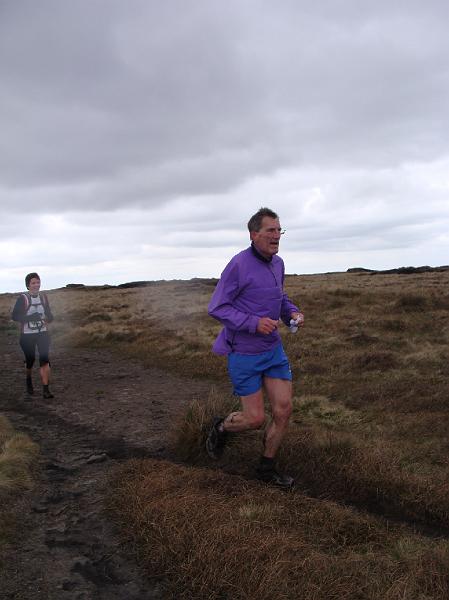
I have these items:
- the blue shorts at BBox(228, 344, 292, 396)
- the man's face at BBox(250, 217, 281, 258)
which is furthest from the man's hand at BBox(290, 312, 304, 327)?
the man's face at BBox(250, 217, 281, 258)

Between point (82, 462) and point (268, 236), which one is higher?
point (268, 236)

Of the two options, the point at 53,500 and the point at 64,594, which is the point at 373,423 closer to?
the point at 53,500

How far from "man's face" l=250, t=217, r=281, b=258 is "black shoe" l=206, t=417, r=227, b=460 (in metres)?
1.94

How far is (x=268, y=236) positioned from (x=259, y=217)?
0.69 feet

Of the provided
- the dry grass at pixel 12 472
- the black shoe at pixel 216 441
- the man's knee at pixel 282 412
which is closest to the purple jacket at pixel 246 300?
the man's knee at pixel 282 412

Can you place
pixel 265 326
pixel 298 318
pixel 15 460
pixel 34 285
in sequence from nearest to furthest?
pixel 265 326, pixel 298 318, pixel 15 460, pixel 34 285

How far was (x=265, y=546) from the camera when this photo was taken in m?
3.45

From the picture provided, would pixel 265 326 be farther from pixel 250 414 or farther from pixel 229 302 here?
pixel 250 414

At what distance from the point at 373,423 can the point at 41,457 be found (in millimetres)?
4704

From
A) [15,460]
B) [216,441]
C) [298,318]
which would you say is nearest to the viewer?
[298,318]

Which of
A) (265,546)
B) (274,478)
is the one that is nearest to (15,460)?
(274,478)

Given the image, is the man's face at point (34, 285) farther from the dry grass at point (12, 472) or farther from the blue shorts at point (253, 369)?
the blue shorts at point (253, 369)

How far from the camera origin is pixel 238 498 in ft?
14.0

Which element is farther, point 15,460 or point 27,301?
point 27,301
